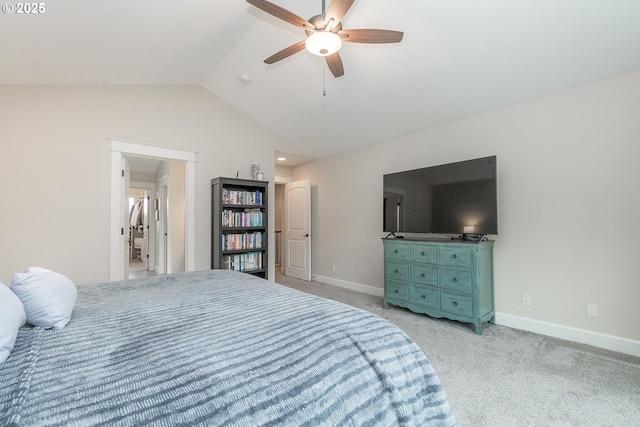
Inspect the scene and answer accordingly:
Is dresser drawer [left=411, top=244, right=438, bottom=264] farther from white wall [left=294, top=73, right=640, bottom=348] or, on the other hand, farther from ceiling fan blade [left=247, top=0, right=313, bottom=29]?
ceiling fan blade [left=247, top=0, right=313, bottom=29]

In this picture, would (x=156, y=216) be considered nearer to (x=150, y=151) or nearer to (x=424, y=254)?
(x=150, y=151)

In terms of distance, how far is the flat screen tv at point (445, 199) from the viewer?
2840 mm

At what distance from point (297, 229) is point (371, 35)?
13.0 feet

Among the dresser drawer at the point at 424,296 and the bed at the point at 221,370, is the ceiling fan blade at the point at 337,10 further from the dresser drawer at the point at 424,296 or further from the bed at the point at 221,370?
the dresser drawer at the point at 424,296

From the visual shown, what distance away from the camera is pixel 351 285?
4648mm

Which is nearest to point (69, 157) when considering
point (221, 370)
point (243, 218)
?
point (243, 218)

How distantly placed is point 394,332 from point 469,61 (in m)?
2.66

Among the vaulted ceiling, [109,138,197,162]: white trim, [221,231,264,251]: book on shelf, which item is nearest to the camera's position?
the vaulted ceiling

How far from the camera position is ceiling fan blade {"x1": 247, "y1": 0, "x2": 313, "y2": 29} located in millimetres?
1758

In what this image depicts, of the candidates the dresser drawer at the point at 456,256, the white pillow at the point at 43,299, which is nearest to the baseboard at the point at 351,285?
the dresser drawer at the point at 456,256

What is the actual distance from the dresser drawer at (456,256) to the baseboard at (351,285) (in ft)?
4.53

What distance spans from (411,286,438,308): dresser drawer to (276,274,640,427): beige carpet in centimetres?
30

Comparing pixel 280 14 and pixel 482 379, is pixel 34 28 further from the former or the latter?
pixel 482 379

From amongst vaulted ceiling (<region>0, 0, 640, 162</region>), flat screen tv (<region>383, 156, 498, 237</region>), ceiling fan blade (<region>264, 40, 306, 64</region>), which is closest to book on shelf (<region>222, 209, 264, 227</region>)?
vaulted ceiling (<region>0, 0, 640, 162</region>)
